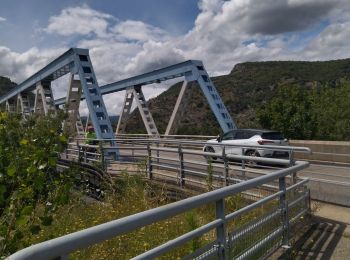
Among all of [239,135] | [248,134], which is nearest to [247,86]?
[239,135]

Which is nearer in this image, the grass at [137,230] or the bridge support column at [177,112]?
the grass at [137,230]

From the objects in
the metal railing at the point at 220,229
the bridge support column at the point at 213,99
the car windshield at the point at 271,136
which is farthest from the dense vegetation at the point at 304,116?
the metal railing at the point at 220,229

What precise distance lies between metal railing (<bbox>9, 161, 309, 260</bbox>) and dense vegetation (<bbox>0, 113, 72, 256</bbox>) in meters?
0.77

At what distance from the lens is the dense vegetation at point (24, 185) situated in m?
3.19

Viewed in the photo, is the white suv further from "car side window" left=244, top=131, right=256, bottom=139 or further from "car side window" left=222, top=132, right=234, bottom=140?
"car side window" left=222, top=132, right=234, bottom=140

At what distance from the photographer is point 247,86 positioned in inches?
3802

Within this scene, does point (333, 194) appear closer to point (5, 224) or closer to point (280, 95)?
point (5, 224)

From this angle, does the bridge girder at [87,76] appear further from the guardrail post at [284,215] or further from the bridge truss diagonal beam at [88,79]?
the guardrail post at [284,215]

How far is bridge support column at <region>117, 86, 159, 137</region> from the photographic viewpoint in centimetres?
3177

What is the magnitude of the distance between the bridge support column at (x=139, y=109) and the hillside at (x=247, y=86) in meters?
39.4

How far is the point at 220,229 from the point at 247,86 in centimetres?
9482

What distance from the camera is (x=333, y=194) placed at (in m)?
9.00

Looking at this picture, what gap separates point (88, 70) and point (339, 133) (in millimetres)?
17576

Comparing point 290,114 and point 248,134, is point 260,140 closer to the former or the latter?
point 248,134
